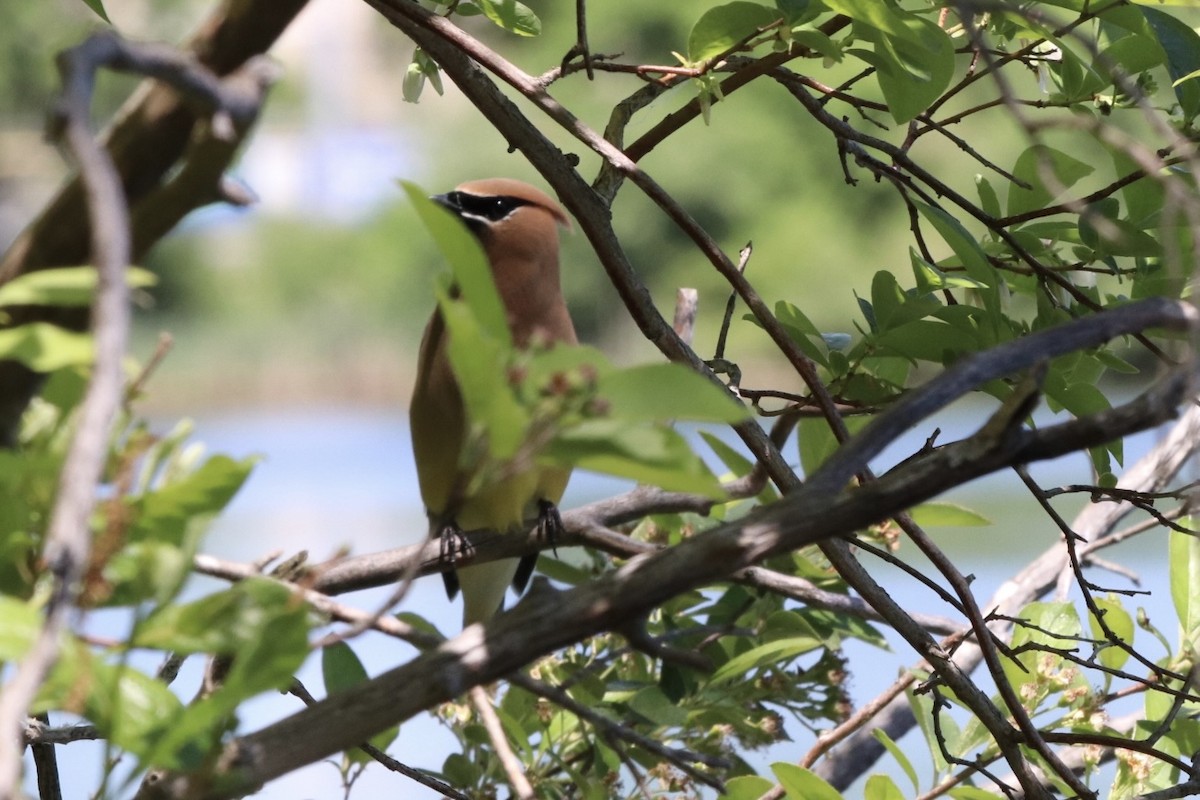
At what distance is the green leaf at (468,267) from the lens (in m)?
0.60

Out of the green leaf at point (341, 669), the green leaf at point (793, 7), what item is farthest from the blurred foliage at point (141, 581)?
the green leaf at point (793, 7)

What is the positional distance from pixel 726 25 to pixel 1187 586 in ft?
2.71

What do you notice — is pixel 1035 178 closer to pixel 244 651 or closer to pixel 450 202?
pixel 244 651

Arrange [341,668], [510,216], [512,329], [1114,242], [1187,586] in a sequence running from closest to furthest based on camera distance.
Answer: [341,668], [1114,242], [1187,586], [512,329], [510,216]

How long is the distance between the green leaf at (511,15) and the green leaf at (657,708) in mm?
659

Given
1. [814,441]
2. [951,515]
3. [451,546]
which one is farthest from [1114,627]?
[451,546]

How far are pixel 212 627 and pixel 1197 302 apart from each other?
465 mm

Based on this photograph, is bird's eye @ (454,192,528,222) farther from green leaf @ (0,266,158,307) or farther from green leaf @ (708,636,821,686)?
green leaf @ (0,266,158,307)

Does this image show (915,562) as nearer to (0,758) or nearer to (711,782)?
(711,782)

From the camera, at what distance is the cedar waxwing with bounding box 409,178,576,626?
180 centimetres

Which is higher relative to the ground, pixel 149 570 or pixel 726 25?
pixel 726 25

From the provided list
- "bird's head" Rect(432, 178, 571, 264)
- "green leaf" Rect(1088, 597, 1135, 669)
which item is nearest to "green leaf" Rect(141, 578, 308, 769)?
"green leaf" Rect(1088, 597, 1135, 669)

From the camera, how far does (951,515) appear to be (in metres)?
1.53

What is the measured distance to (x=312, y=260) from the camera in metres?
15.1
